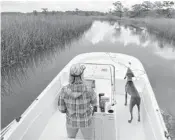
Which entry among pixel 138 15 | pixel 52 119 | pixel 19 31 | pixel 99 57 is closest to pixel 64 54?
pixel 19 31

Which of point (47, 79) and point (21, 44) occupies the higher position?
point (21, 44)

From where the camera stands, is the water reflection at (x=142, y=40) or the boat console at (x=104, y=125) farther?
the water reflection at (x=142, y=40)

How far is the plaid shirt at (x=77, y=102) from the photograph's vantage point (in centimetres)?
165

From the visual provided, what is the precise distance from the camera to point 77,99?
1.69 m

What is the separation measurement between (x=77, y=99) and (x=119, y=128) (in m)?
1.64

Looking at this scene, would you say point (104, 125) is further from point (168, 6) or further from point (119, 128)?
point (168, 6)

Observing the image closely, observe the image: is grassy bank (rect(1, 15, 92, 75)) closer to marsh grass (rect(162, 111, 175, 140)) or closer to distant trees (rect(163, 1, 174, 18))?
marsh grass (rect(162, 111, 175, 140))

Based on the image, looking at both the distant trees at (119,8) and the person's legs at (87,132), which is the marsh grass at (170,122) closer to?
the person's legs at (87,132)

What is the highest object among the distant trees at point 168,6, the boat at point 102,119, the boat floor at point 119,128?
the distant trees at point 168,6

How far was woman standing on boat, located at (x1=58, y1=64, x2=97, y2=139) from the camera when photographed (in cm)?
163

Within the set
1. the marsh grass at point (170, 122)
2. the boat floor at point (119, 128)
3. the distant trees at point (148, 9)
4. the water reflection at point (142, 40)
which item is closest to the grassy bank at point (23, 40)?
the water reflection at point (142, 40)

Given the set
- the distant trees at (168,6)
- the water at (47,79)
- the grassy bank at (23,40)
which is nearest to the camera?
the water at (47,79)

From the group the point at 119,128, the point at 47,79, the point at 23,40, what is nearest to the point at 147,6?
the point at 23,40

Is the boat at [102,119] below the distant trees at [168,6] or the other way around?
below
